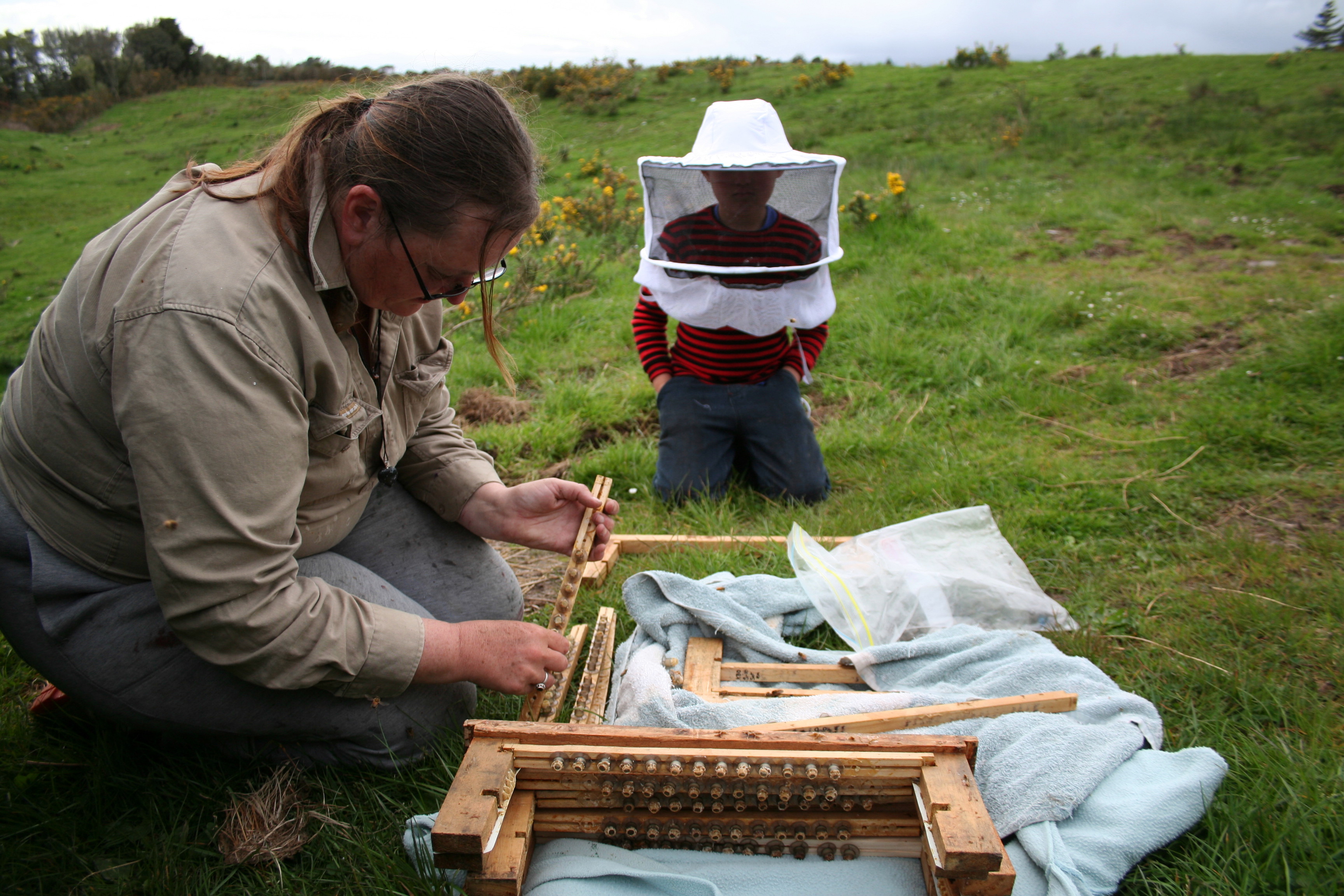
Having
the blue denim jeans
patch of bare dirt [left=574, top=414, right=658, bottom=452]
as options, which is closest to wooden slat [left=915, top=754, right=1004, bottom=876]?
the blue denim jeans

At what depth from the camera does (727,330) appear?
4.13 metres

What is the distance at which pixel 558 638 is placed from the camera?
2.04 m

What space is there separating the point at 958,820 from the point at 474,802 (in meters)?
0.94

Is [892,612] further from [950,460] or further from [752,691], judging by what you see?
[950,460]

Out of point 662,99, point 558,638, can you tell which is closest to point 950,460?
point 558,638

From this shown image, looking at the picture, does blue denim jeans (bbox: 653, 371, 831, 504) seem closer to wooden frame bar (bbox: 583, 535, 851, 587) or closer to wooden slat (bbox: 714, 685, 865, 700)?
wooden frame bar (bbox: 583, 535, 851, 587)

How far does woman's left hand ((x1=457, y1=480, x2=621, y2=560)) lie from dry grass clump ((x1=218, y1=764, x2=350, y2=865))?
36.1 inches

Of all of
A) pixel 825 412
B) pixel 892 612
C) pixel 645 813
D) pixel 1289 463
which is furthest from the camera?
pixel 825 412

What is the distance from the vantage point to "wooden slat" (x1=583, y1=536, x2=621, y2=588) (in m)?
3.16

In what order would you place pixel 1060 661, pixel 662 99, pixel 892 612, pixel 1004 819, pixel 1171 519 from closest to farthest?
pixel 1004 819
pixel 1060 661
pixel 892 612
pixel 1171 519
pixel 662 99

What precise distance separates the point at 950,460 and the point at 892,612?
1.48 metres

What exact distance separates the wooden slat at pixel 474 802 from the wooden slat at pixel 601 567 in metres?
1.43

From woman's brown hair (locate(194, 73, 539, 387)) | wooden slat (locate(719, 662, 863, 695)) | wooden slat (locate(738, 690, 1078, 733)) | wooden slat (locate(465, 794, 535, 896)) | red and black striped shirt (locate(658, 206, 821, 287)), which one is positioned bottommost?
wooden slat (locate(719, 662, 863, 695))

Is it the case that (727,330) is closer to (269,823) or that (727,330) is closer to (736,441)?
(736,441)
